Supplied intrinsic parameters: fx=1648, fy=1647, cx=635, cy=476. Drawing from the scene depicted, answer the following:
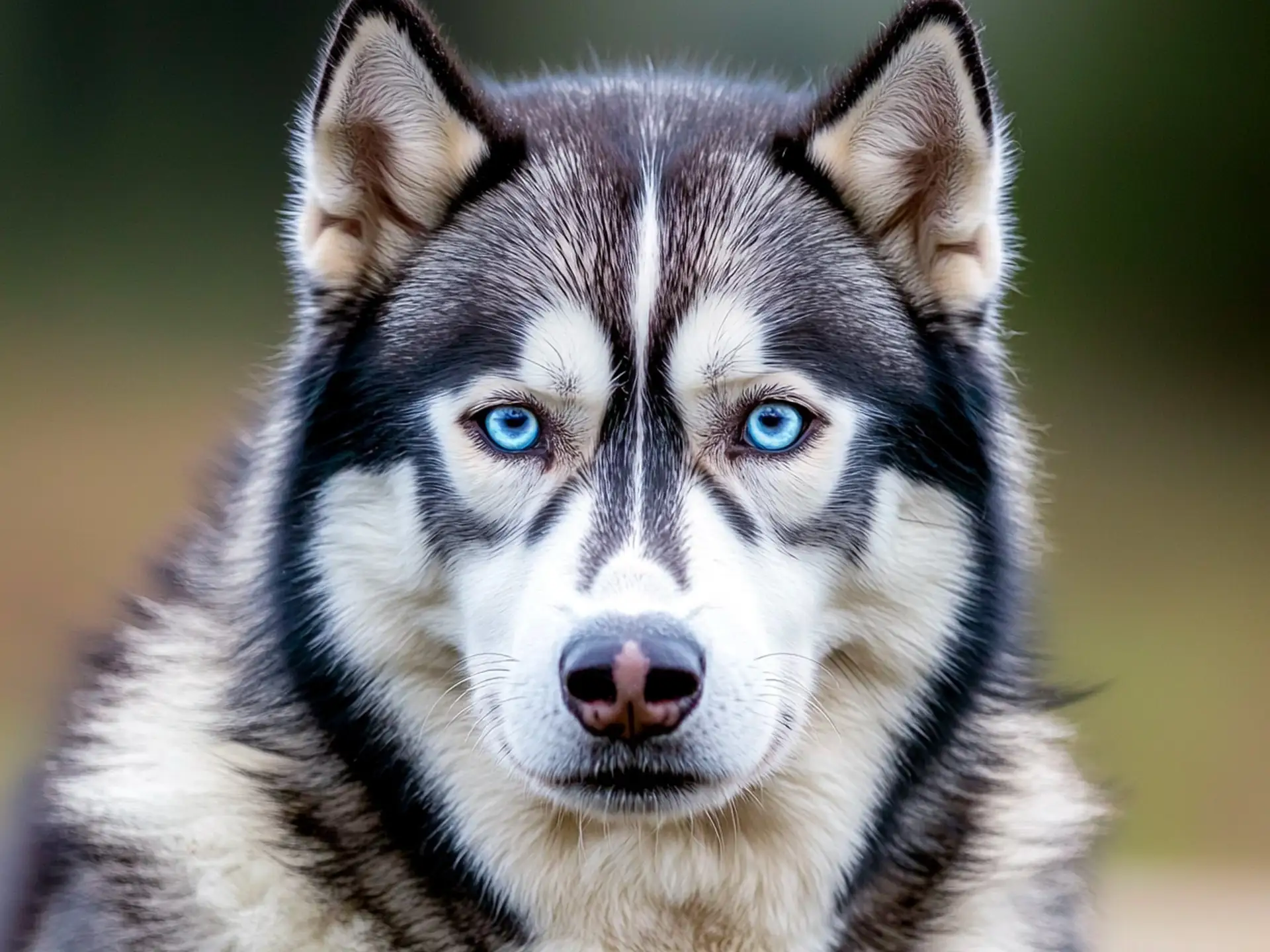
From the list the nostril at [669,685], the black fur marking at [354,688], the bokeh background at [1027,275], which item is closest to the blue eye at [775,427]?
the nostril at [669,685]

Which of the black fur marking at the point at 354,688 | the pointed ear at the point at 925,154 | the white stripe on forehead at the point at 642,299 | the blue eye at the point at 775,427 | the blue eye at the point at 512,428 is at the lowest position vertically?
the black fur marking at the point at 354,688

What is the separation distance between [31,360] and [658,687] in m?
7.22

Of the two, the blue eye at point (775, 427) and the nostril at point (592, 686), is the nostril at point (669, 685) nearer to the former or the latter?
the nostril at point (592, 686)

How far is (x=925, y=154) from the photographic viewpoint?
283cm

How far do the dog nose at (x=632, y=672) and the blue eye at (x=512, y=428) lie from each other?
1.35ft

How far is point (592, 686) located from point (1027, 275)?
7.28 metres

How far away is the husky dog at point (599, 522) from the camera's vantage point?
8.55 feet

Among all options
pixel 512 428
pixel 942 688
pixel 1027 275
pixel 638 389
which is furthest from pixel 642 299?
pixel 1027 275

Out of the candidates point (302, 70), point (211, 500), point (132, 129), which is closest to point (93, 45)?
point (132, 129)

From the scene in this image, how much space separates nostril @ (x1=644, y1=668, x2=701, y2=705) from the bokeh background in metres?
5.68

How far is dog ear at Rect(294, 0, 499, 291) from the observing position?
107 inches

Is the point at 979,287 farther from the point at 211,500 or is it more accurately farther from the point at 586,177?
the point at 211,500

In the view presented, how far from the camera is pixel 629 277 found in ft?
8.64

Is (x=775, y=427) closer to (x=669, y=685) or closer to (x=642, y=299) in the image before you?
(x=642, y=299)
